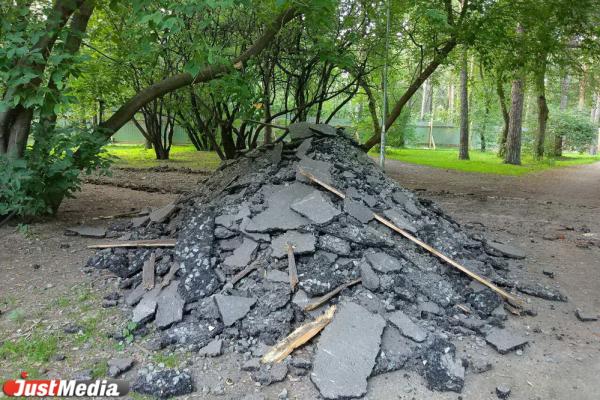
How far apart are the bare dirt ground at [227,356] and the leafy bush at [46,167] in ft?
1.38

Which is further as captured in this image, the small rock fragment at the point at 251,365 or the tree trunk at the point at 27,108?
the tree trunk at the point at 27,108

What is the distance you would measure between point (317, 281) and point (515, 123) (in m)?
15.6

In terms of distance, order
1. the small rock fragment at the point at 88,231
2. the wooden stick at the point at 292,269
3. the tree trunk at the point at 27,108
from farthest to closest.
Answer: the small rock fragment at the point at 88,231
the tree trunk at the point at 27,108
the wooden stick at the point at 292,269

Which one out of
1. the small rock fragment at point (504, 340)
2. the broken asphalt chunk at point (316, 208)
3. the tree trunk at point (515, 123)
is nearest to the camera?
the small rock fragment at point (504, 340)

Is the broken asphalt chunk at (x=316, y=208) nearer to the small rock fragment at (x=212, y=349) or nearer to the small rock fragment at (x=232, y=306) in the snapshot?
the small rock fragment at (x=232, y=306)

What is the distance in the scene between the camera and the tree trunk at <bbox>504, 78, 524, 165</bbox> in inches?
665

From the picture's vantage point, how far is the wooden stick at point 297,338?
11.1 ft

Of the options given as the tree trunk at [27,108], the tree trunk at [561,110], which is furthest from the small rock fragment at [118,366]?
the tree trunk at [561,110]

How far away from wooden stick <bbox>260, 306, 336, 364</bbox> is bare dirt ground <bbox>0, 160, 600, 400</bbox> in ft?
0.72

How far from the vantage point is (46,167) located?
5543 millimetres

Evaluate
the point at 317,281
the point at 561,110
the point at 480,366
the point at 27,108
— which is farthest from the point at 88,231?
the point at 561,110

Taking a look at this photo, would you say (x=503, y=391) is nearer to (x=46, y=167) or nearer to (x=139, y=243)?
(x=139, y=243)

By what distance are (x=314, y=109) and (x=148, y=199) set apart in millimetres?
7072

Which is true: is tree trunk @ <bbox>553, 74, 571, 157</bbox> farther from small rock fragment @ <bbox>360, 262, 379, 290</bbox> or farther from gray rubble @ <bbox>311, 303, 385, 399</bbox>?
gray rubble @ <bbox>311, 303, 385, 399</bbox>
